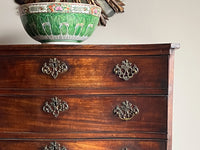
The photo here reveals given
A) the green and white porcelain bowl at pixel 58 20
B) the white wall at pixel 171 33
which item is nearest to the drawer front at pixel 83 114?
the green and white porcelain bowl at pixel 58 20

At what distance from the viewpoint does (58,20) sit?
1165mm

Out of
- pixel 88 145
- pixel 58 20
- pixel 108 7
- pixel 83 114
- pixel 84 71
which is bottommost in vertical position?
pixel 88 145

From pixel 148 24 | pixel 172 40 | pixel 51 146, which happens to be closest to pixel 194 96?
pixel 172 40

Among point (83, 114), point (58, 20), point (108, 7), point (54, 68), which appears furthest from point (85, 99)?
point (108, 7)

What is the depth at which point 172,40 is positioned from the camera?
5.46 ft

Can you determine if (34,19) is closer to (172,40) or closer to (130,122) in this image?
(130,122)

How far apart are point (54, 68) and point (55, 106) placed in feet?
0.45

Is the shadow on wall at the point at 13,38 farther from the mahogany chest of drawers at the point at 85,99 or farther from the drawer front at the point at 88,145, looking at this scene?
the drawer front at the point at 88,145

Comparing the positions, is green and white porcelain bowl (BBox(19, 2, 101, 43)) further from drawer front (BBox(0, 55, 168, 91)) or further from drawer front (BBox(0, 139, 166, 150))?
drawer front (BBox(0, 139, 166, 150))

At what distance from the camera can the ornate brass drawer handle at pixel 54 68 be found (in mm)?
1114

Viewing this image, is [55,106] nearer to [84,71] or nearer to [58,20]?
[84,71]

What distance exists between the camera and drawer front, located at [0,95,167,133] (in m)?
1.13

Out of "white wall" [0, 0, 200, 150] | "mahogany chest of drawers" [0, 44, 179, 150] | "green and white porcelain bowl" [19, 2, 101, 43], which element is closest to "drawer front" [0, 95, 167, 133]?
"mahogany chest of drawers" [0, 44, 179, 150]

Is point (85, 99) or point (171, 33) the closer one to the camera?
point (85, 99)
